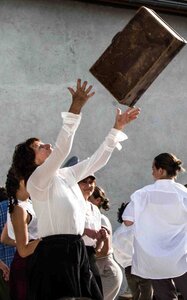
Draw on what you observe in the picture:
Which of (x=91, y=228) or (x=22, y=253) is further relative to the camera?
(x=91, y=228)

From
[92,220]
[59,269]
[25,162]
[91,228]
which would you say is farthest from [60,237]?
[92,220]

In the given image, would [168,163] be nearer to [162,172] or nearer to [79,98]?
[162,172]

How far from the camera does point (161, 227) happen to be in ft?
23.1

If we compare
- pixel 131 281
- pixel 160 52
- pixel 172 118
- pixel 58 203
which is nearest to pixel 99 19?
pixel 172 118

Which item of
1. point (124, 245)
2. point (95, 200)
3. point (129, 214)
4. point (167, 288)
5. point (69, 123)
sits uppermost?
point (69, 123)

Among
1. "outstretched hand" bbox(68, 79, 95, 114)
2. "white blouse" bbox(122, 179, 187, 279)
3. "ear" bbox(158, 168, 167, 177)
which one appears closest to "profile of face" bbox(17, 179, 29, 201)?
"outstretched hand" bbox(68, 79, 95, 114)

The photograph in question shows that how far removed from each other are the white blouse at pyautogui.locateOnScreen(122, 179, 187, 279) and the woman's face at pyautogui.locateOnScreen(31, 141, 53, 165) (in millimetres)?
1966

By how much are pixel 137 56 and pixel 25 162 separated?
101 cm

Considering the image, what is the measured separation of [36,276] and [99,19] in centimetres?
624

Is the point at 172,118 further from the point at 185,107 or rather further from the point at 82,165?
the point at 82,165

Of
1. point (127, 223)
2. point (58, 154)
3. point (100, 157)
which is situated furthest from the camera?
point (127, 223)

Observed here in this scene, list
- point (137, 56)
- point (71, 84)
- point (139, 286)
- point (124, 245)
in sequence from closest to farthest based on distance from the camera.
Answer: point (137, 56)
point (124, 245)
point (139, 286)
point (71, 84)

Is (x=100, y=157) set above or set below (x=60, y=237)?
above

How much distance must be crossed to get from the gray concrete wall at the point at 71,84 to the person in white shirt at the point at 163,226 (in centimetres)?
282
